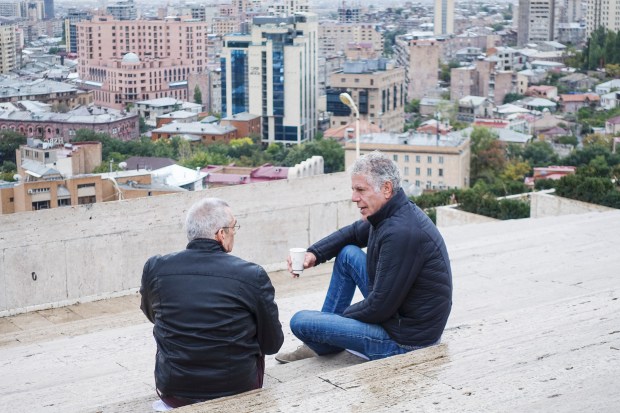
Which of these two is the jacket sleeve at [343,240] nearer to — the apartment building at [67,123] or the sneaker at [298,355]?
the sneaker at [298,355]

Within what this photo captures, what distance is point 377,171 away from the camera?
2018 millimetres

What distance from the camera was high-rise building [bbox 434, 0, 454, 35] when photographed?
3605 inches

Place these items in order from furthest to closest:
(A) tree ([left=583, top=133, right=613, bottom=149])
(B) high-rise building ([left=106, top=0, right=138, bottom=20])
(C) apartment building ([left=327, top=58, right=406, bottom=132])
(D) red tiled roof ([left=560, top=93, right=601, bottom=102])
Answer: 1. (B) high-rise building ([left=106, top=0, right=138, bottom=20])
2. (C) apartment building ([left=327, top=58, right=406, bottom=132])
3. (D) red tiled roof ([left=560, top=93, right=601, bottom=102])
4. (A) tree ([left=583, top=133, right=613, bottom=149])

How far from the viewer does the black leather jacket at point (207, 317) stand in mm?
1784

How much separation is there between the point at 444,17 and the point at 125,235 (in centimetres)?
9069

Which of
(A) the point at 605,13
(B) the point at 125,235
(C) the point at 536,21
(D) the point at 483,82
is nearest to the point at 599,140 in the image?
(D) the point at 483,82

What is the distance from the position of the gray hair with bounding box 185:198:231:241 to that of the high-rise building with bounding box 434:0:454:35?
9003 centimetres

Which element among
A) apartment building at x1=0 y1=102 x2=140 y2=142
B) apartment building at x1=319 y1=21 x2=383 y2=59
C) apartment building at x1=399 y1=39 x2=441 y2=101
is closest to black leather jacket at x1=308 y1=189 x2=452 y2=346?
apartment building at x1=0 y1=102 x2=140 y2=142

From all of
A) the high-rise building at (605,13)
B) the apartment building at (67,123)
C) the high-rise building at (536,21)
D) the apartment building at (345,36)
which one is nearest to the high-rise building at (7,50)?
the apartment building at (345,36)

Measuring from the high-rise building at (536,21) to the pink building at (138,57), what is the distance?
929 inches

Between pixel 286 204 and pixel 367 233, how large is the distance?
2466 millimetres

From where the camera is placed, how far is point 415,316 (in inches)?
79.7

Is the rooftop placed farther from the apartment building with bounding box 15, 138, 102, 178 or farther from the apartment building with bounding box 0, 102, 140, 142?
the apartment building with bounding box 0, 102, 140, 142

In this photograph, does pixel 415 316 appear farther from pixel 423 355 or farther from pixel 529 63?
pixel 529 63
